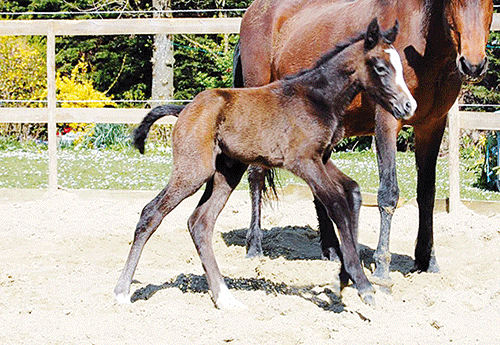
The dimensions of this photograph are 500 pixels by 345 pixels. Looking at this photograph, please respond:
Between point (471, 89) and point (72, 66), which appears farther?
point (72, 66)

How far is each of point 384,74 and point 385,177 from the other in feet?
3.03

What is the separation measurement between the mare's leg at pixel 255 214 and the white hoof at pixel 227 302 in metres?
1.84

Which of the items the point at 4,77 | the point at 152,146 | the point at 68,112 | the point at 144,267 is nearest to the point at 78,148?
the point at 152,146

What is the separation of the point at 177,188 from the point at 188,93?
43.2ft

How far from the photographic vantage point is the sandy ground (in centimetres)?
384

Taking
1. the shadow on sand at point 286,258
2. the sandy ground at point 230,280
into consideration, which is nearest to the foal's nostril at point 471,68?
the sandy ground at point 230,280

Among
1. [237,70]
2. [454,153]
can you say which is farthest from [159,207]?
[454,153]

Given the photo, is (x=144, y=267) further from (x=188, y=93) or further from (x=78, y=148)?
(x=188, y=93)

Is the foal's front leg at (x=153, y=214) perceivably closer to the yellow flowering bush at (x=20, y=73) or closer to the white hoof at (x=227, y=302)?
the white hoof at (x=227, y=302)

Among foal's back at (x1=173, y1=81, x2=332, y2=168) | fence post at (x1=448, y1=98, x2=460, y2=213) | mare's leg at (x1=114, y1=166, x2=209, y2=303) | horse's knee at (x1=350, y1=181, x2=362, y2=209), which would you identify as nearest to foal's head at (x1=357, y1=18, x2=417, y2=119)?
foal's back at (x1=173, y1=81, x2=332, y2=168)

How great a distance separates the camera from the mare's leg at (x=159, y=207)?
15.0ft

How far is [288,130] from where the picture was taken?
4.67m

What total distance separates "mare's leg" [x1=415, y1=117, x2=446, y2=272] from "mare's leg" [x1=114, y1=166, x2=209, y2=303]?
194cm

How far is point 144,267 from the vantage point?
5.79 metres
